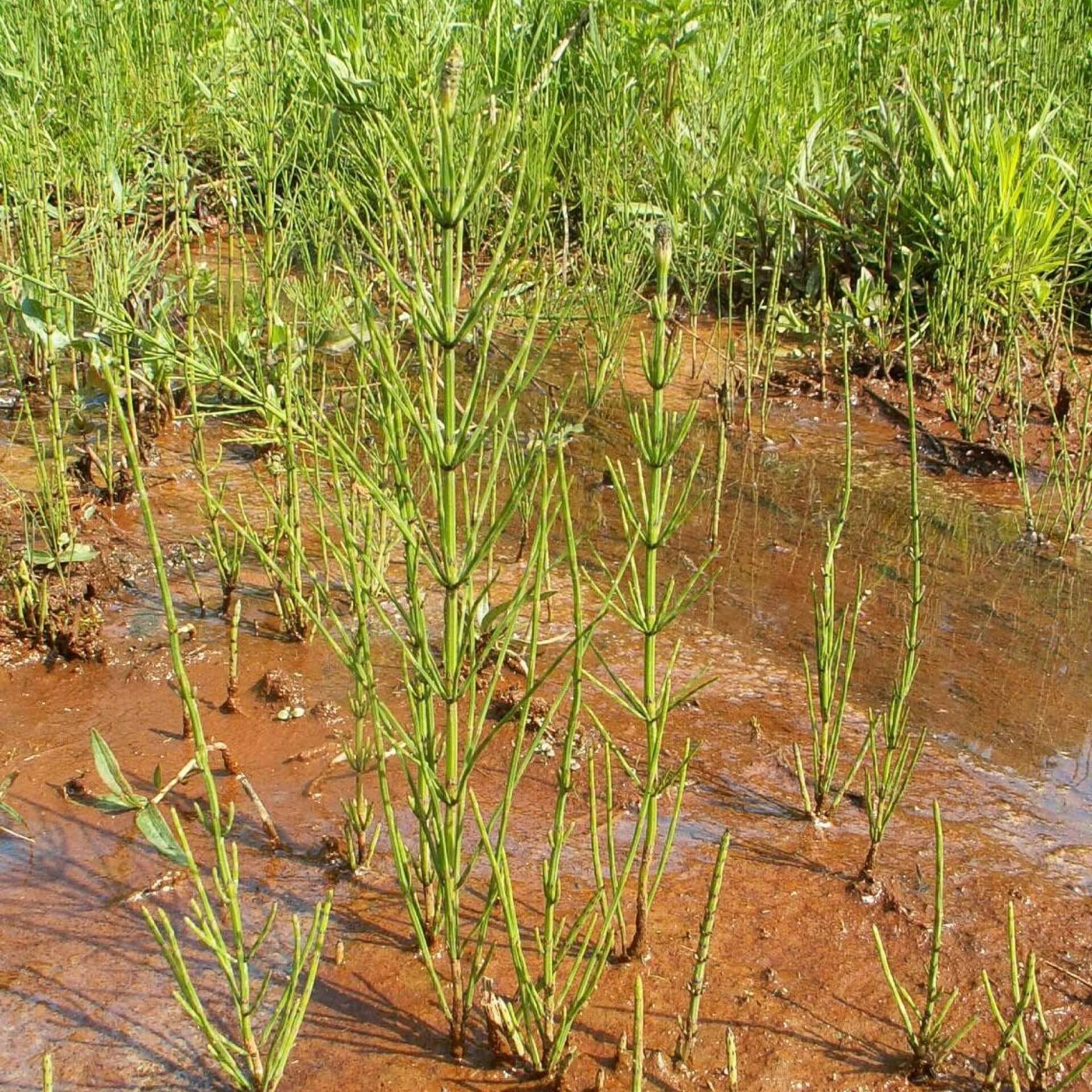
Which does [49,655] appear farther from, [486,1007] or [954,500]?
[954,500]

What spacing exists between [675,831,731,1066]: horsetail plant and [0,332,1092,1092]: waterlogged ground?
0.03 metres

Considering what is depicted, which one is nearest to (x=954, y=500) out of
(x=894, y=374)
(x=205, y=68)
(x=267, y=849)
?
(x=894, y=374)

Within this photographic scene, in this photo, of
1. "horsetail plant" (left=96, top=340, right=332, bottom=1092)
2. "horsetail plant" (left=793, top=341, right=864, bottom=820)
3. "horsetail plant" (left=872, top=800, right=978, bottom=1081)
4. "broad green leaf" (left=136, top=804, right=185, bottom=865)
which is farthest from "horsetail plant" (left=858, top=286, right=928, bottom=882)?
"broad green leaf" (left=136, top=804, right=185, bottom=865)

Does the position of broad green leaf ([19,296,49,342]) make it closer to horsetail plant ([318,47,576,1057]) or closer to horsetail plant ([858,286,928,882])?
horsetail plant ([318,47,576,1057])

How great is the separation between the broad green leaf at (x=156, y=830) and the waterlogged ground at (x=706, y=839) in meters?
0.25

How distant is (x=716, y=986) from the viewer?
1994 mm

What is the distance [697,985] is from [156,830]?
0.81m

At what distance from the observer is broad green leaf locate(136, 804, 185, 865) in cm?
183

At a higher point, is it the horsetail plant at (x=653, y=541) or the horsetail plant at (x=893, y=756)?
the horsetail plant at (x=653, y=541)

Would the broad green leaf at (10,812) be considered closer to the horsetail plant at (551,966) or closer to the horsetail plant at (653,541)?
the horsetail plant at (551,966)

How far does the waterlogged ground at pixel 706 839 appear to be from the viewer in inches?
73.8

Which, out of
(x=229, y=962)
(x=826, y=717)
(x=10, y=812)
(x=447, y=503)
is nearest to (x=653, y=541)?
(x=447, y=503)

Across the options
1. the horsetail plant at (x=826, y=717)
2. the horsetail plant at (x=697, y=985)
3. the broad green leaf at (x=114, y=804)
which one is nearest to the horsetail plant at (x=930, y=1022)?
the horsetail plant at (x=697, y=985)

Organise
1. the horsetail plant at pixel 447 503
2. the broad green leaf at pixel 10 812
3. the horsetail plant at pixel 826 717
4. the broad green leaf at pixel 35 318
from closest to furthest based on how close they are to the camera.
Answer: the horsetail plant at pixel 447 503 → the broad green leaf at pixel 10 812 → the horsetail plant at pixel 826 717 → the broad green leaf at pixel 35 318
